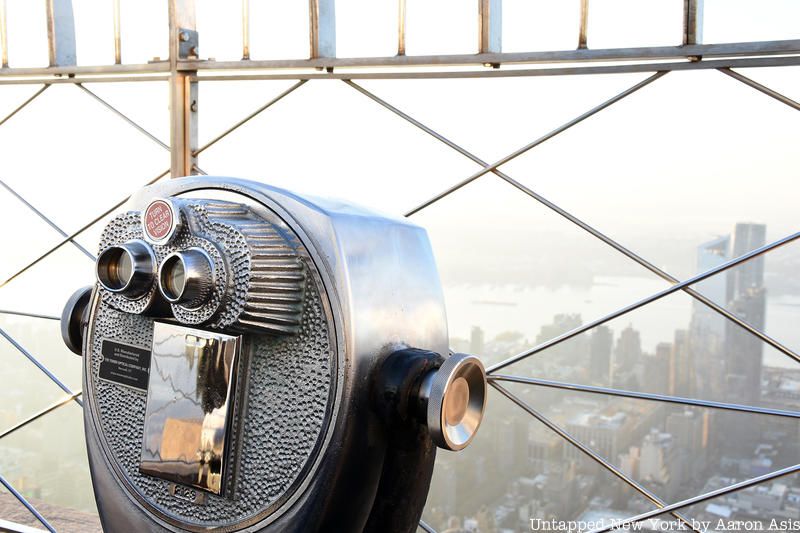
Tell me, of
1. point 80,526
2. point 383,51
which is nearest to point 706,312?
point 383,51

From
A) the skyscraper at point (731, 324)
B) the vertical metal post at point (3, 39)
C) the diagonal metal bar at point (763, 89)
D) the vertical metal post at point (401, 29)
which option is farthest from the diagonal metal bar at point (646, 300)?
the vertical metal post at point (3, 39)

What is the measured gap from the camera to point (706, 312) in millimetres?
1652

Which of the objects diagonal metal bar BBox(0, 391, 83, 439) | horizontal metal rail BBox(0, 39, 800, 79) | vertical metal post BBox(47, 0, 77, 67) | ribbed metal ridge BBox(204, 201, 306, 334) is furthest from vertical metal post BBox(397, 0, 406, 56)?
diagonal metal bar BBox(0, 391, 83, 439)

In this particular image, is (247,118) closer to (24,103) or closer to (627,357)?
(24,103)

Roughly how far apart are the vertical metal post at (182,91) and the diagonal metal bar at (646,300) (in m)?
0.88

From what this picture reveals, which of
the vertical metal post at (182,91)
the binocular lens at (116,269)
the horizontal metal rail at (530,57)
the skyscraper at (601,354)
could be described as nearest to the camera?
the binocular lens at (116,269)

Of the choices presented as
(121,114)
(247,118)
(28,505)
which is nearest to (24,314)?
(28,505)

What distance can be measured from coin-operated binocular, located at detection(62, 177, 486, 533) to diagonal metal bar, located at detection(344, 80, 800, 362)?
0.52 metres

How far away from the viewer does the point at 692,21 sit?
1.56 metres

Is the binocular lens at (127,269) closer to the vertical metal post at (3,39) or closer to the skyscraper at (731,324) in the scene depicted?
the skyscraper at (731,324)

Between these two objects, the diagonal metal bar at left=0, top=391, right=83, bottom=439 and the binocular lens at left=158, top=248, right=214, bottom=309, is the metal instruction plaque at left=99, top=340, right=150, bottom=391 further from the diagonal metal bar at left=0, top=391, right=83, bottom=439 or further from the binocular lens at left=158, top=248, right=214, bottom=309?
the diagonal metal bar at left=0, top=391, right=83, bottom=439

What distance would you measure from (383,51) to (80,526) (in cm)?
145

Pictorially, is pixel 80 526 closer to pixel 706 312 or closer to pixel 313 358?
pixel 313 358

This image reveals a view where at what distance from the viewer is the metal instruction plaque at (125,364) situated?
1325 mm
